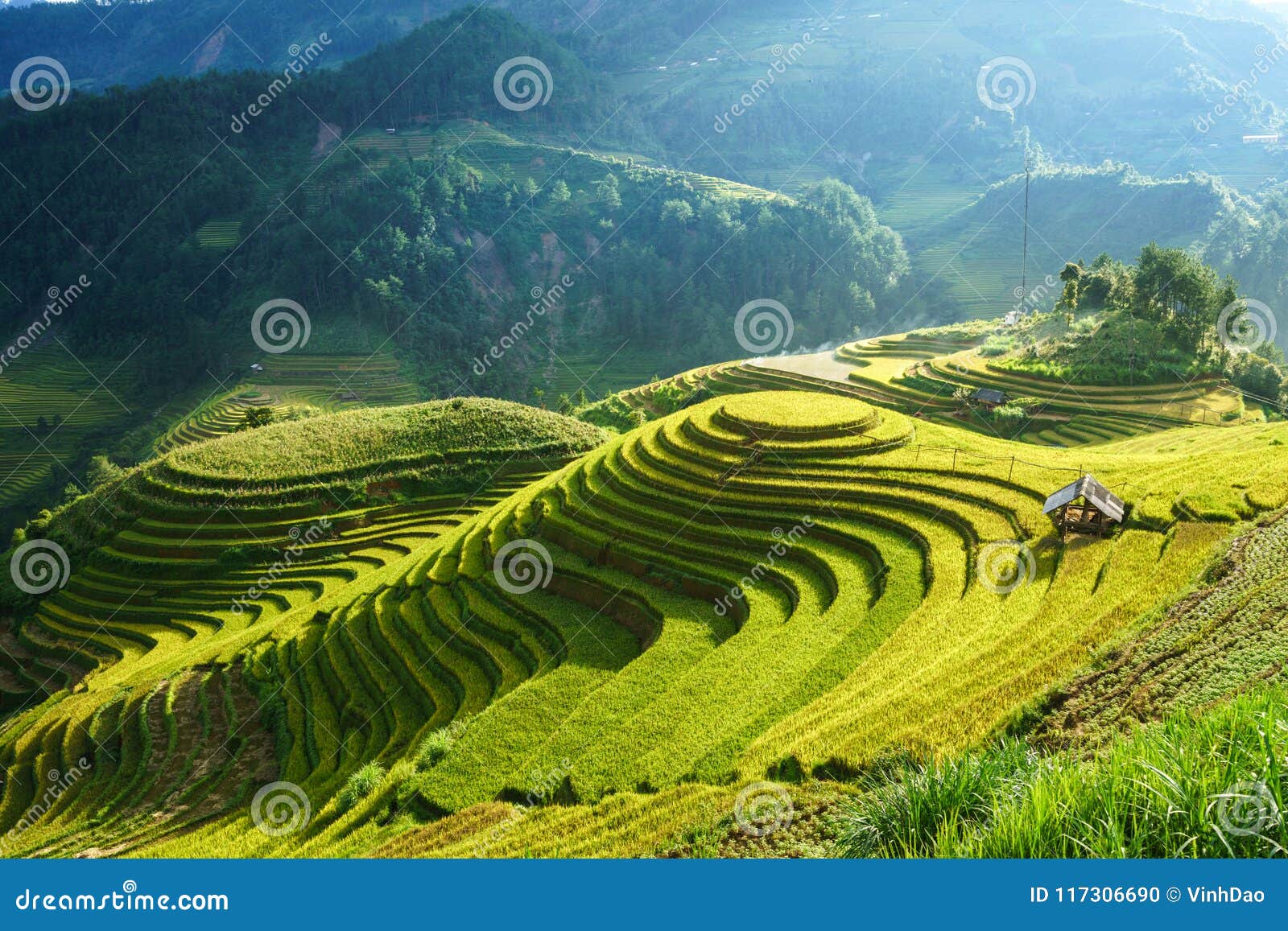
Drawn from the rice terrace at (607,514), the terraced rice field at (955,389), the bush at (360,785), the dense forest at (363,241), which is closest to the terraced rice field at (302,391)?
the rice terrace at (607,514)

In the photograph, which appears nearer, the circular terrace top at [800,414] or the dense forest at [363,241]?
the circular terrace top at [800,414]

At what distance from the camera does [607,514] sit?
20906mm

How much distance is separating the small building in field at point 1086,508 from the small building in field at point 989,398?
20435mm

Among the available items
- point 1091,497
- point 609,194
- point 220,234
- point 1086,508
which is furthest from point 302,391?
point 1091,497

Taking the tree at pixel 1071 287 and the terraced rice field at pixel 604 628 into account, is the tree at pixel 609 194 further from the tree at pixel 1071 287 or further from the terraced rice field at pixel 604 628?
the terraced rice field at pixel 604 628

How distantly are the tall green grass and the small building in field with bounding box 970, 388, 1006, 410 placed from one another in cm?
3002

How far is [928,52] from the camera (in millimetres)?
142000

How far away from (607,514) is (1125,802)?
1567 cm

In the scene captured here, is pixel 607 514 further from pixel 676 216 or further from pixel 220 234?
pixel 220 234

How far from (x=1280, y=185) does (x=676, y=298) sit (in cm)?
7585

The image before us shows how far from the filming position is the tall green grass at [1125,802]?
5516mm

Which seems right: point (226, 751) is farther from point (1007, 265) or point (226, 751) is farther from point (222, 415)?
point (1007, 265)

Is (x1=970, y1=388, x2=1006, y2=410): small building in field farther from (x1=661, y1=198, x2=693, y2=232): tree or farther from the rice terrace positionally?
(x1=661, y1=198, x2=693, y2=232): tree

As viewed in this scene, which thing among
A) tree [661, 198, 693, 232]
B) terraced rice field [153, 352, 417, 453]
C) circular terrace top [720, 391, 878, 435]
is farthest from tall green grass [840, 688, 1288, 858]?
tree [661, 198, 693, 232]
